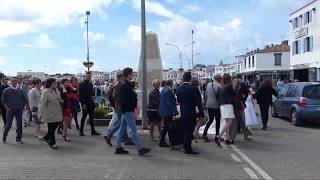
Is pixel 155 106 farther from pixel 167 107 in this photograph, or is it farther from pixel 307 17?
pixel 307 17

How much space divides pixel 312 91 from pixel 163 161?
29.5 feet

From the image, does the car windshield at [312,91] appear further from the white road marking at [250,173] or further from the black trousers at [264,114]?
the white road marking at [250,173]

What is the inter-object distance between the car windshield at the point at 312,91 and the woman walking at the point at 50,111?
908cm

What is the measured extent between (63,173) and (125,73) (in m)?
2.89

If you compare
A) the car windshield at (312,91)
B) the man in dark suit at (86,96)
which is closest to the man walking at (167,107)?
the man in dark suit at (86,96)

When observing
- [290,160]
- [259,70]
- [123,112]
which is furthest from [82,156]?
[259,70]

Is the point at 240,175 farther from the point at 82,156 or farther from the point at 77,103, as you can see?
the point at 77,103

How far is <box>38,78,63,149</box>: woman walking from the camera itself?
38.6 feet

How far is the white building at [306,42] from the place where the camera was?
161 ft

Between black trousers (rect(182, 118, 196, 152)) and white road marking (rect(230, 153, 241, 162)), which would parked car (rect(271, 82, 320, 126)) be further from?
black trousers (rect(182, 118, 196, 152))

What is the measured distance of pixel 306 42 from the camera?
52375 mm

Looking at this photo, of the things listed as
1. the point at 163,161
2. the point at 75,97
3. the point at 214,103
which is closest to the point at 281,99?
the point at 214,103

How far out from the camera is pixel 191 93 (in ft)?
35.5

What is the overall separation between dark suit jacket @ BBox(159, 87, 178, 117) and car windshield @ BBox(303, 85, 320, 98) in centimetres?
710
